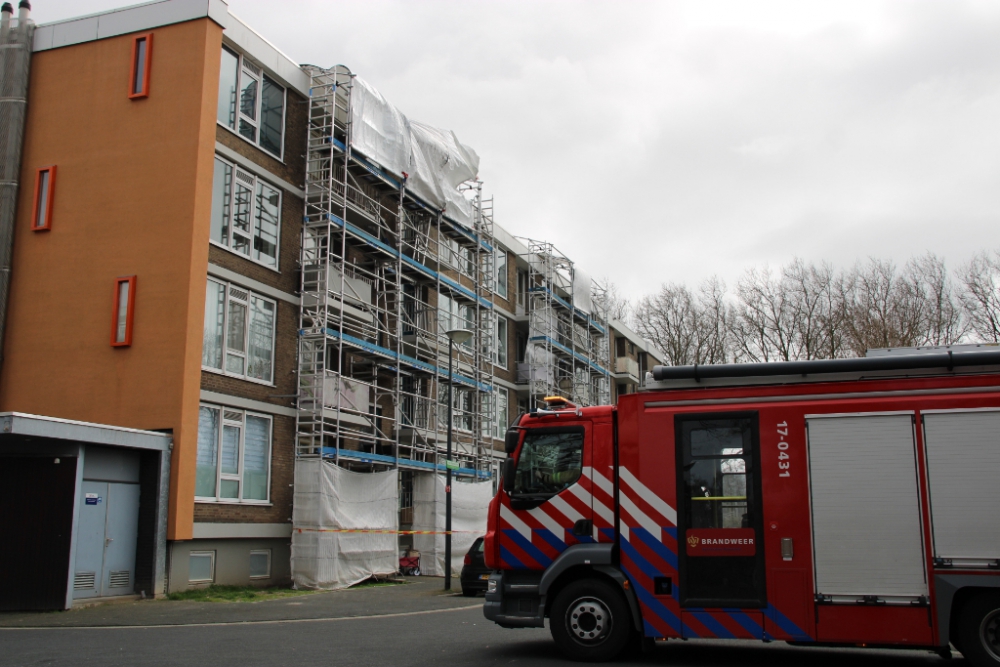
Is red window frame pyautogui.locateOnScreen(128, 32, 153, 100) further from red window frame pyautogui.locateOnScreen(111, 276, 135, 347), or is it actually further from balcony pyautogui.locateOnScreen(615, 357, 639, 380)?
balcony pyautogui.locateOnScreen(615, 357, 639, 380)

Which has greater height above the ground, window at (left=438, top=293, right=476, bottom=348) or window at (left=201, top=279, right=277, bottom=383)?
window at (left=438, top=293, right=476, bottom=348)

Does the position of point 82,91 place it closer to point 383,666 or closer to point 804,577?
point 383,666

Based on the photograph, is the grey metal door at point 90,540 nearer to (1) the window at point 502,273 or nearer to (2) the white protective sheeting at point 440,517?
(2) the white protective sheeting at point 440,517

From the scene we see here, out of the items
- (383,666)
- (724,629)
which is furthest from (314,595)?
(724,629)

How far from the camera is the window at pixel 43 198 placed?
68.6 ft

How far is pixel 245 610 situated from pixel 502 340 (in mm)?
→ 21871

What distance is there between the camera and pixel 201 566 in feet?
63.1

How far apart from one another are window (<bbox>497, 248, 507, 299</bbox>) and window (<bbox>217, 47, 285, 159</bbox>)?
48.1 feet

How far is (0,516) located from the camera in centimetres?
1644

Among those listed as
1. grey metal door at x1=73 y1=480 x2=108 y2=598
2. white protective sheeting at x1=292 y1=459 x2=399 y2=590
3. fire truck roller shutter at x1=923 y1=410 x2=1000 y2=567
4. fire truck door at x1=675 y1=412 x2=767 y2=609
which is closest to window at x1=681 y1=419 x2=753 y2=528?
fire truck door at x1=675 y1=412 x2=767 y2=609

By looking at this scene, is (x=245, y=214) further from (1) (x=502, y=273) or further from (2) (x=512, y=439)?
(1) (x=502, y=273)

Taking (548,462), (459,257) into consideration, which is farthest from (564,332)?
(548,462)

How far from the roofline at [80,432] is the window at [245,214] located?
184 inches

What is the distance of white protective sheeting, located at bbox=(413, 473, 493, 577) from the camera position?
85.4 ft
